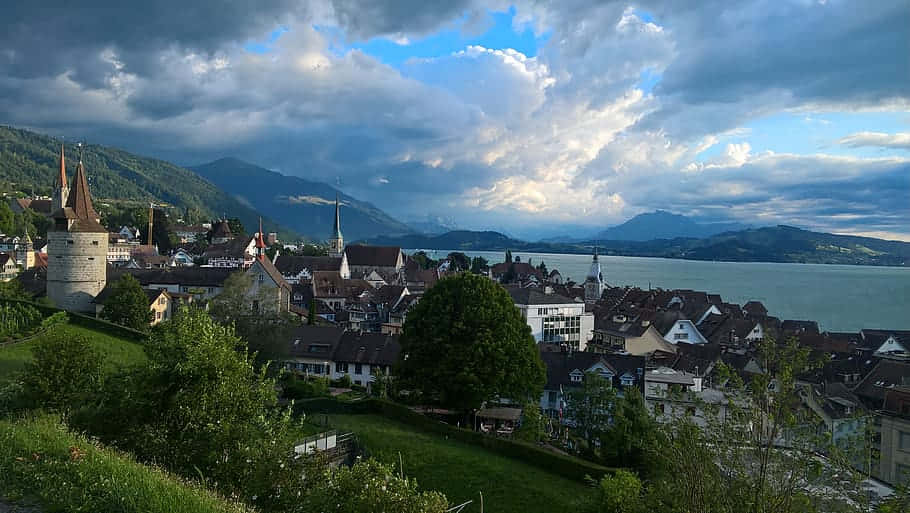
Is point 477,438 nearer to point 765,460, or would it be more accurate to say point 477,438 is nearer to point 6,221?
point 765,460

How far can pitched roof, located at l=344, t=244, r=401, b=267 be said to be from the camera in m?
116

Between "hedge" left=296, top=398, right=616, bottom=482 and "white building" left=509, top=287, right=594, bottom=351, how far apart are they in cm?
2617

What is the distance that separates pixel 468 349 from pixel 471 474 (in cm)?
755

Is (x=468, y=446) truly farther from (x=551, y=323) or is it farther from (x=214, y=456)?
(x=551, y=323)

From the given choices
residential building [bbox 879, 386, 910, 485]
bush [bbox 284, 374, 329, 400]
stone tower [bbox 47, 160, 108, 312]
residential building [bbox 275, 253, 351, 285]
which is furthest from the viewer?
residential building [bbox 275, 253, 351, 285]

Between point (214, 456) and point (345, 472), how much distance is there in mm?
3918

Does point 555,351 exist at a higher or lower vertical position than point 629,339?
lower

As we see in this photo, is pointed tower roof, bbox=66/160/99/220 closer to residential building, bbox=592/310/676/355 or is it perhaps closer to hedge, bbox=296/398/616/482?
hedge, bbox=296/398/616/482

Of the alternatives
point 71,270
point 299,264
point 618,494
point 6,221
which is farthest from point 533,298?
point 6,221

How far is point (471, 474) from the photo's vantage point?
76.5 ft

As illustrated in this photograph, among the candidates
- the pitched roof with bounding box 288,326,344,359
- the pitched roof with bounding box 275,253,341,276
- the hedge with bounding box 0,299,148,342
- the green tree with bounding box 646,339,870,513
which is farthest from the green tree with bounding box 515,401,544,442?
the pitched roof with bounding box 275,253,341,276

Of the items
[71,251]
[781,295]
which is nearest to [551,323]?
[71,251]

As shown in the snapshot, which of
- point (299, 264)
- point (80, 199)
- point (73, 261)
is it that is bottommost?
point (299, 264)

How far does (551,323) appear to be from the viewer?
57344mm
